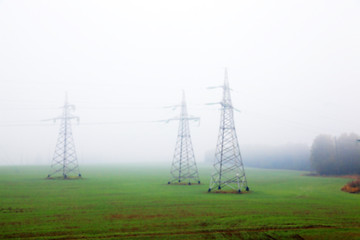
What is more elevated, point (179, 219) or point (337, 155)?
point (337, 155)

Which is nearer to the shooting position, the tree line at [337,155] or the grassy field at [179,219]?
the grassy field at [179,219]

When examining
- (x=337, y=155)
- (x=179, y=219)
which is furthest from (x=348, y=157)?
(x=179, y=219)

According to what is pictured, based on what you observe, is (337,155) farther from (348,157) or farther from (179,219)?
(179,219)

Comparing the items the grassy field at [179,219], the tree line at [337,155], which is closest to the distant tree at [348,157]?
the tree line at [337,155]

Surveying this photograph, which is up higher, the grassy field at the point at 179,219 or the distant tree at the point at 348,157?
the distant tree at the point at 348,157

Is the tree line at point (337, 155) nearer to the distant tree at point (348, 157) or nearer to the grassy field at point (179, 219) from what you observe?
the distant tree at point (348, 157)

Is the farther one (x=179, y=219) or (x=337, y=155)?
(x=337, y=155)

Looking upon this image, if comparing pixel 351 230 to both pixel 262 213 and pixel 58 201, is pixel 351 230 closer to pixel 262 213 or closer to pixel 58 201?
pixel 262 213

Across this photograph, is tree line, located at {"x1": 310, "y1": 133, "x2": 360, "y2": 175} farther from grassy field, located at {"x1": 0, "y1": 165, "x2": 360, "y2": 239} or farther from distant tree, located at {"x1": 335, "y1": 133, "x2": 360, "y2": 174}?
grassy field, located at {"x1": 0, "y1": 165, "x2": 360, "y2": 239}

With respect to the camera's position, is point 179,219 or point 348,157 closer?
point 179,219

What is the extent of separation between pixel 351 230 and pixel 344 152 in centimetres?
7076

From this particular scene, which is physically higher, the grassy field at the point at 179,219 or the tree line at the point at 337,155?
the tree line at the point at 337,155

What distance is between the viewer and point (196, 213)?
24078mm

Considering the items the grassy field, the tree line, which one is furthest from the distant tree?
the grassy field
